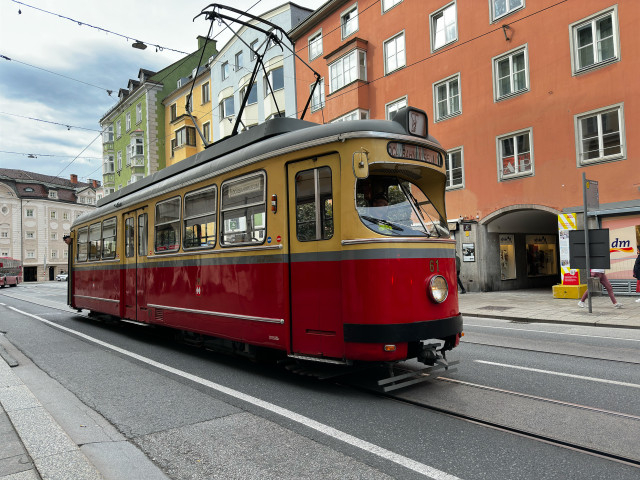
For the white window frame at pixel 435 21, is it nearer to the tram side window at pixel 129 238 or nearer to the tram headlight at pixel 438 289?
the tram side window at pixel 129 238

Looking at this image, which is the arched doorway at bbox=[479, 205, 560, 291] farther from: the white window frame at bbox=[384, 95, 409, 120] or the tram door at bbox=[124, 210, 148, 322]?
the tram door at bbox=[124, 210, 148, 322]

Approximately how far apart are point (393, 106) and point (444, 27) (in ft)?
12.9

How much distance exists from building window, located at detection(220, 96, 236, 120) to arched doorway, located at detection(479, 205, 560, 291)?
19931mm

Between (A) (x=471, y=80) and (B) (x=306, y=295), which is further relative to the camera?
(A) (x=471, y=80)

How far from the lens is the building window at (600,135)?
15.2 metres

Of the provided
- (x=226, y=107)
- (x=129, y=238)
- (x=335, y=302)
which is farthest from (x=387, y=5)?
(x=335, y=302)

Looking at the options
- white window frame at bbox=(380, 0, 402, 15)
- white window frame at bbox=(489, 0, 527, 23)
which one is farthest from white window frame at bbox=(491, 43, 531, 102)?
white window frame at bbox=(380, 0, 402, 15)

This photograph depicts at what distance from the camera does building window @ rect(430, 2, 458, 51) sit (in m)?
20.1

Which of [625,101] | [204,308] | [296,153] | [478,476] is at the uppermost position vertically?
[625,101]

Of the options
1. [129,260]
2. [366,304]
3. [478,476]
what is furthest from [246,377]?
[129,260]

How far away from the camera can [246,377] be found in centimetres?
624

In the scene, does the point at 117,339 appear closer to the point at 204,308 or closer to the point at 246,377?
the point at 204,308

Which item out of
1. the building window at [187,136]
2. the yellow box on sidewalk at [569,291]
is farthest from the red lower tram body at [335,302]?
the building window at [187,136]

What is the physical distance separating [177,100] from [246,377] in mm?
37340
